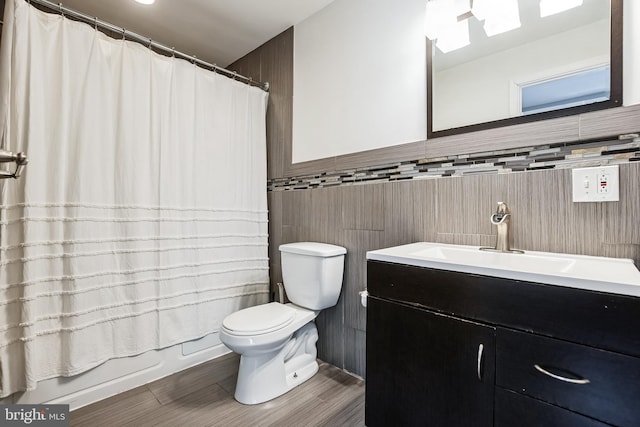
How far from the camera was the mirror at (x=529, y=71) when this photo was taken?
3.57ft

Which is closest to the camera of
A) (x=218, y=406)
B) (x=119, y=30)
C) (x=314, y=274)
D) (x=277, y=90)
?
(x=218, y=406)

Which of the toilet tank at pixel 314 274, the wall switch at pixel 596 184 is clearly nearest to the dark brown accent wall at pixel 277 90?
the toilet tank at pixel 314 274

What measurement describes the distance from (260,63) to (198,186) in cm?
121

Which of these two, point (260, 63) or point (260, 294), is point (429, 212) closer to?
point (260, 294)

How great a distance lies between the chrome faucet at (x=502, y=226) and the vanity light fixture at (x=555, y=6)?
788 millimetres

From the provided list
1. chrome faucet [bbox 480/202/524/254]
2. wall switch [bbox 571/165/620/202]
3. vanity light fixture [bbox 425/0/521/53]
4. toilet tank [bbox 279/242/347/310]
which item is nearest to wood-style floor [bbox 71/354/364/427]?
toilet tank [bbox 279/242/347/310]

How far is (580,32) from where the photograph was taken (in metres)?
1.14

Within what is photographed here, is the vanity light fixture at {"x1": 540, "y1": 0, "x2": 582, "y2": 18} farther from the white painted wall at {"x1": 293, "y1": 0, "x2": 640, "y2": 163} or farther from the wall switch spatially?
the wall switch

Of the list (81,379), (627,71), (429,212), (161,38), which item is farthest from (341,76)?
(81,379)

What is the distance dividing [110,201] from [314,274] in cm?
118

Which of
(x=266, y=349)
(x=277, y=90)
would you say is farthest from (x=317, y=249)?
(x=277, y=90)

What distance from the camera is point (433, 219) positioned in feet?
4.84

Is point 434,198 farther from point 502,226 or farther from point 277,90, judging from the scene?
point 277,90

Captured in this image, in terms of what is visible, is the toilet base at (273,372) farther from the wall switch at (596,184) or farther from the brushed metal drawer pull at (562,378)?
the wall switch at (596,184)
